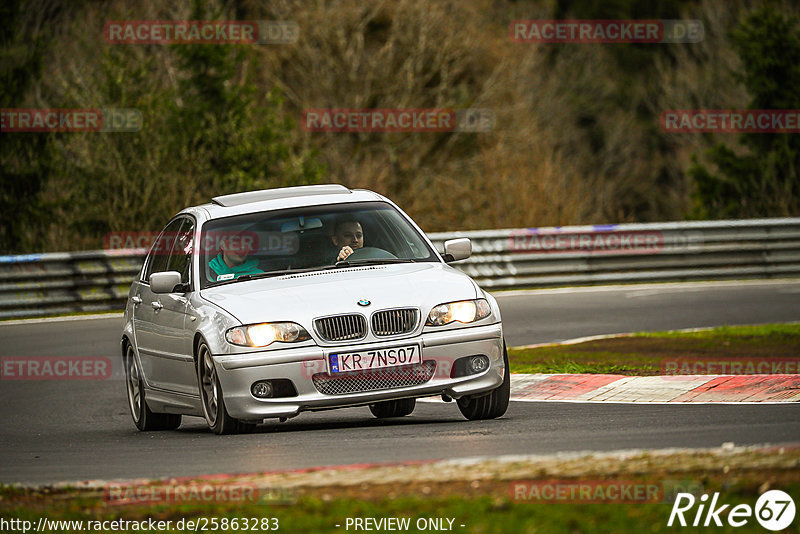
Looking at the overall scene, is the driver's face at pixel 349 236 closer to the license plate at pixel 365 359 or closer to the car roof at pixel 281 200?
the car roof at pixel 281 200

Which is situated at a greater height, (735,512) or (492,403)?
(735,512)

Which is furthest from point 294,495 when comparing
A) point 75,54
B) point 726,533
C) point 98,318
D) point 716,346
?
point 75,54

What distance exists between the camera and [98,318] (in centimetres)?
2152

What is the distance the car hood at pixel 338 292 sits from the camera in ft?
30.0

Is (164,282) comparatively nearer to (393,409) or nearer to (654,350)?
(393,409)

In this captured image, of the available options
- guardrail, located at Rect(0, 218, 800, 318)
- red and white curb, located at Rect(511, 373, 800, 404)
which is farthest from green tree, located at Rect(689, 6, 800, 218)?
red and white curb, located at Rect(511, 373, 800, 404)

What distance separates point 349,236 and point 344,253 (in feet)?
0.57

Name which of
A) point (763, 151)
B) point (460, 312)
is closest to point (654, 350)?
→ point (460, 312)

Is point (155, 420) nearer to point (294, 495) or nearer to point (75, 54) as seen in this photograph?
point (294, 495)

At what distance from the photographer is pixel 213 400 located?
9.62m

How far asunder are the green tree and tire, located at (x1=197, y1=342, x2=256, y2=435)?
2275 cm

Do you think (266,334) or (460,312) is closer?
(266,334)

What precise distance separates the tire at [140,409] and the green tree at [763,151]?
21385mm

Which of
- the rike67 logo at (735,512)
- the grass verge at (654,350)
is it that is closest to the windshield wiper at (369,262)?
the grass verge at (654,350)
